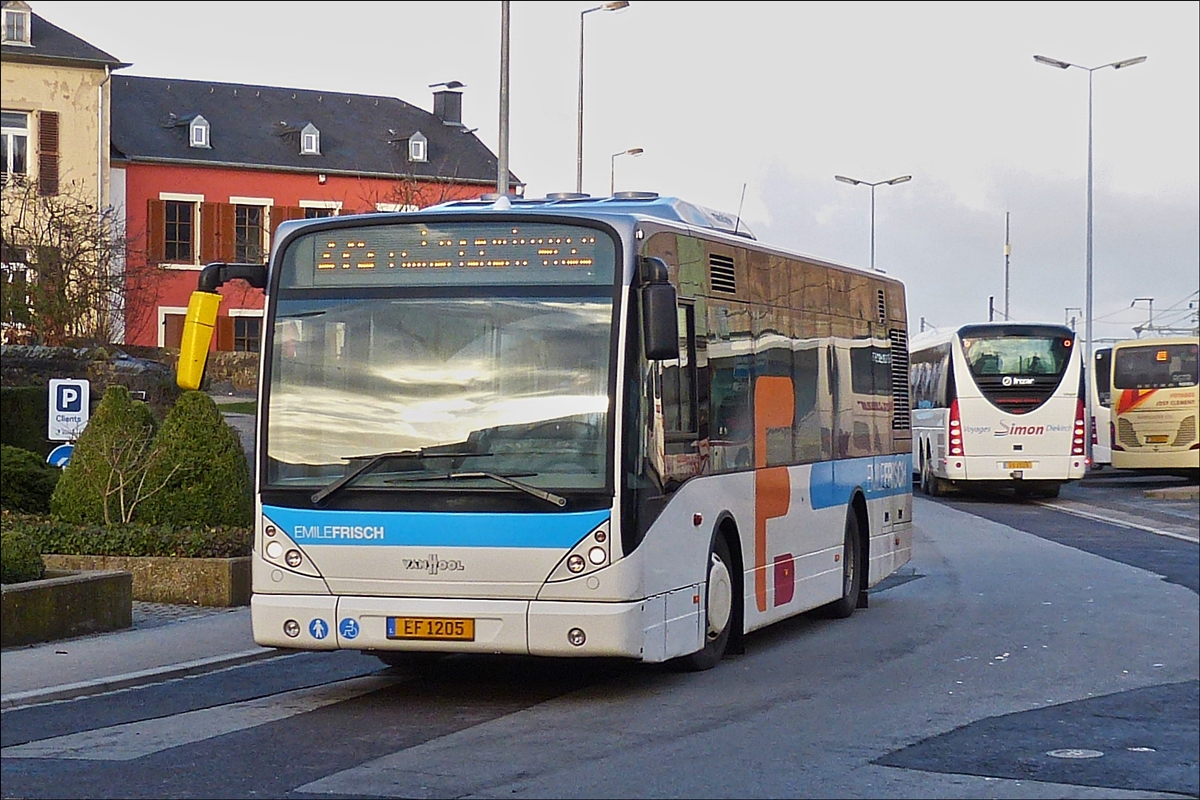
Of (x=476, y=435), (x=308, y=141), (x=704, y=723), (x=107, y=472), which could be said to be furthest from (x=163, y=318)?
(x=704, y=723)

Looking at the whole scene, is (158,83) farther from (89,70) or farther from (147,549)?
(147,549)

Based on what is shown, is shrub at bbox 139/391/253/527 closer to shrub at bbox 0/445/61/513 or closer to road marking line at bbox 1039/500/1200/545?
shrub at bbox 0/445/61/513

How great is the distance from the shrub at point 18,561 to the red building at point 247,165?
39.8 m

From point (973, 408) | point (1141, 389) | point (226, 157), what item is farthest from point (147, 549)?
point (226, 157)

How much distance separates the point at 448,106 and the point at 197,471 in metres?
55.7

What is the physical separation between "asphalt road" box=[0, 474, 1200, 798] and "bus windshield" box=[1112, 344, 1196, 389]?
26203mm

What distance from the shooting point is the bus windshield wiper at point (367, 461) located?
406 inches

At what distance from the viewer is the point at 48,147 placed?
54.1 meters

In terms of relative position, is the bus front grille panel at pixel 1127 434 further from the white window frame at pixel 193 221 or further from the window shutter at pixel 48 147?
the white window frame at pixel 193 221

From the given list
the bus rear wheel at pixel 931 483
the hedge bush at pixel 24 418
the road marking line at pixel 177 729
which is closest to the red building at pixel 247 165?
the bus rear wheel at pixel 931 483

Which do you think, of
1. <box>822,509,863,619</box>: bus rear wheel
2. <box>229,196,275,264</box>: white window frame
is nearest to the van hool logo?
<box>822,509,863,619</box>: bus rear wheel

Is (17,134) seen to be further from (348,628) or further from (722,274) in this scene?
(348,628)

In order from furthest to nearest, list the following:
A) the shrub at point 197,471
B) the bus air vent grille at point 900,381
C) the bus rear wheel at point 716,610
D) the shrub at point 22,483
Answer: the shrub at point 22,483 < the bus air vent grille at point 900,381 < the shrub at point 197,471 < the bus rear wheel at point 716,610

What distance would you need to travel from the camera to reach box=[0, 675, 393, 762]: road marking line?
28.9ft
